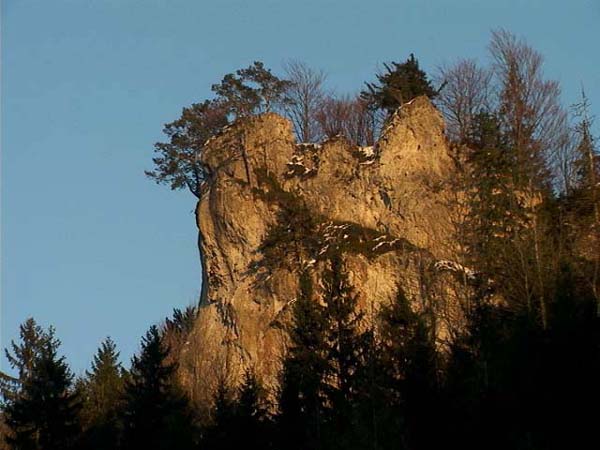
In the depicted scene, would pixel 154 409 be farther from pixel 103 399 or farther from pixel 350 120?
pixel 350 120

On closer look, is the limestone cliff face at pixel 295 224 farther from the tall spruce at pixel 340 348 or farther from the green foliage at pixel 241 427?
the green foliage at pixel 241 427

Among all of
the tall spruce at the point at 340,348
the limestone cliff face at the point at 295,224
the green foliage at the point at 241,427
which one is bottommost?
the green foliage at the point at 241,427

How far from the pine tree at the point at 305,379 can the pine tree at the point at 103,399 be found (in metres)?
5.49

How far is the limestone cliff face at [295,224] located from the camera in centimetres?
4434

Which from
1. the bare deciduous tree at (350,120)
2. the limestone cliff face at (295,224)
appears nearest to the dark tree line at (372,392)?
the limestone cliff face at (295,224)

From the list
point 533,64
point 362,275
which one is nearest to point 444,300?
point 362,275

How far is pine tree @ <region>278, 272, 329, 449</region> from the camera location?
30359 mm

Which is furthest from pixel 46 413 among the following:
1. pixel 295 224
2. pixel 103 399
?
pixel 295 224

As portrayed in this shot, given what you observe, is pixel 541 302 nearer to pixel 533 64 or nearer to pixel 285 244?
pixel 285 244

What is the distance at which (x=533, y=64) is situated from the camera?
50500mm

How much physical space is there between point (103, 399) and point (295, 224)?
9840 millimetres

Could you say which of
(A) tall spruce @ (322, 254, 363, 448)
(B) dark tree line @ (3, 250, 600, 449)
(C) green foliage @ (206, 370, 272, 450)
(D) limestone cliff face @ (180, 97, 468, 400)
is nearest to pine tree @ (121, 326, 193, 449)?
(B) dark tree line @ (3, 250, 600, 449)

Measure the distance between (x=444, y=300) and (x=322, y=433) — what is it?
39.2 feet

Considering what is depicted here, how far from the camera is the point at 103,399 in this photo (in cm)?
4062
